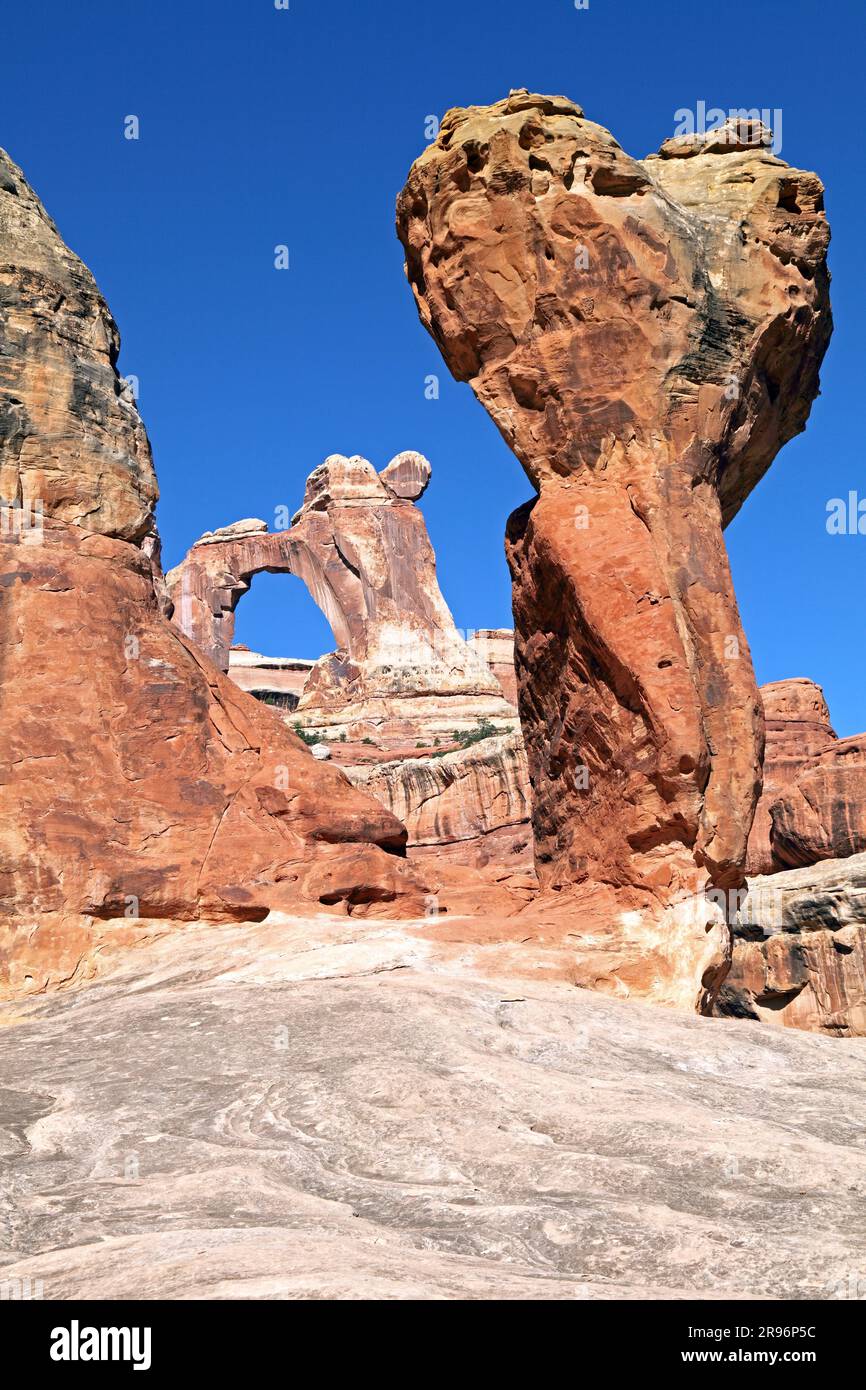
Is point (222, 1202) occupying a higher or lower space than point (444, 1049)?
lower

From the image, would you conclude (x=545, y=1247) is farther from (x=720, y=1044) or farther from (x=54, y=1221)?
(x=720, y=1044)

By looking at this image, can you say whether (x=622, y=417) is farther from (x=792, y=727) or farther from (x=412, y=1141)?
(x=792, y=727)

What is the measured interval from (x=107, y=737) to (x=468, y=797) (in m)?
30.2

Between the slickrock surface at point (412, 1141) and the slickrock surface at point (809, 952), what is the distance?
23.5 m

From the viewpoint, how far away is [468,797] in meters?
44.6

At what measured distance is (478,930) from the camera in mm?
13539

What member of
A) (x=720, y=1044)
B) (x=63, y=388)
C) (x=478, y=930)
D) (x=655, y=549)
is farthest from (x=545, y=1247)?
(x=63, y=388)

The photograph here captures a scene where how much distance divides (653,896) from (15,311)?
9.46 m

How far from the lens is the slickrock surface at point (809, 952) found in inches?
1348
